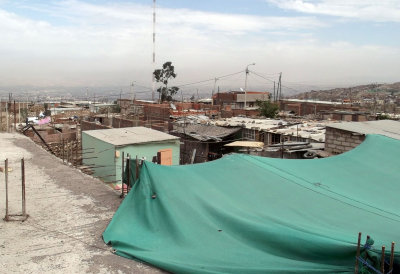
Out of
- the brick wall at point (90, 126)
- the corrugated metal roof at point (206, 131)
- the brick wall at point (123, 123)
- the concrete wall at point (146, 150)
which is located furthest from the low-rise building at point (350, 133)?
the brick wall at point (90, 126)

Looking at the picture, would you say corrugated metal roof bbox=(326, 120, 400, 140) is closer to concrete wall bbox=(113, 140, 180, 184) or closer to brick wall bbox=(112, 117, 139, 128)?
concrete wall bbox=(113, 140, 180, 184)

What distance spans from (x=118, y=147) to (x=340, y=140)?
25.3 ft

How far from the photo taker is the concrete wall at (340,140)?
12.2m

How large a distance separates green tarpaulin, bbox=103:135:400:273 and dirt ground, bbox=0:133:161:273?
0.35 meters

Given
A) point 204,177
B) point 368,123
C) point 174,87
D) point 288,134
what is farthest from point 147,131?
point 174,87

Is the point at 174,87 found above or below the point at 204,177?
above

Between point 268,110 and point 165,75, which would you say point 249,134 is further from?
point 165,75

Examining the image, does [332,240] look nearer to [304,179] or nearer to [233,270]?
[233,270]

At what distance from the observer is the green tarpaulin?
14.8 ft

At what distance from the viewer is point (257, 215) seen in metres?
5.49

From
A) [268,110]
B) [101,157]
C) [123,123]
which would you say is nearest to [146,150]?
[101,157]

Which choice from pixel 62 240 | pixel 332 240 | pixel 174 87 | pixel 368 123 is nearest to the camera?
pixel 332 240

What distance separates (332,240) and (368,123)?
10588mm

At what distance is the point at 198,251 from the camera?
16.5 ft
